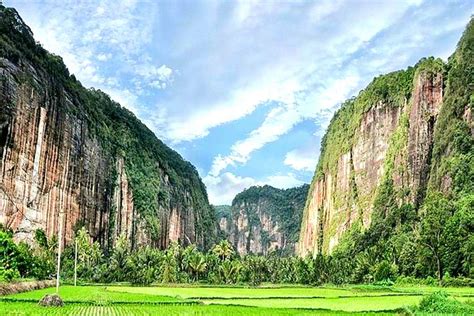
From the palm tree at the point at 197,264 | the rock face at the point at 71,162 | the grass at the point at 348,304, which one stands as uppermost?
the rock face at the point at 71,162

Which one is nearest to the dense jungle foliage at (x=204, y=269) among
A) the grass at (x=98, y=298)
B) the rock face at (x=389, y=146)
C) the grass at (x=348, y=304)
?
the rock face at (x=389, y=146)

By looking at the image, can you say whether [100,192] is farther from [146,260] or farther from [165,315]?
[165,315]

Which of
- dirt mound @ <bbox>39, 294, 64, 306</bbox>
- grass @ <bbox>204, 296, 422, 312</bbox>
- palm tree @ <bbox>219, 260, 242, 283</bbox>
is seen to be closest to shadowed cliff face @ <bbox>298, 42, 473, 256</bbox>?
palm tree @ <bbox>219, 260, 242, 283</bbox>

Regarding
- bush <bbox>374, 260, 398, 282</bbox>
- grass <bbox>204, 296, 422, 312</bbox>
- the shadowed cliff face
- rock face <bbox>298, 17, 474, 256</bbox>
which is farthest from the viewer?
the shadowed cliff face

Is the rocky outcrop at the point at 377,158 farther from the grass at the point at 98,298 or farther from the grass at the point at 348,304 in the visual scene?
the grass at the point at 98,298

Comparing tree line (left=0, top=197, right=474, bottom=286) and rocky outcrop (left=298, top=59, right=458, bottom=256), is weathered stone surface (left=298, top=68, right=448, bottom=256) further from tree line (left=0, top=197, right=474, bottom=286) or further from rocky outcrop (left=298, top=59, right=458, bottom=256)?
tree line (left=0, top=197, right=474, bottom=286)

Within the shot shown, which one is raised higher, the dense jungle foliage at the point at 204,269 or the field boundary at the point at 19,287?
the dense jungle foliage at the point at 204,269

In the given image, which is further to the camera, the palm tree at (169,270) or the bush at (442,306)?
the palm tree at (169,270)

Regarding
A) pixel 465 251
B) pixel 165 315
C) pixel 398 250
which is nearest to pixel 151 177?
pixel 398 250
